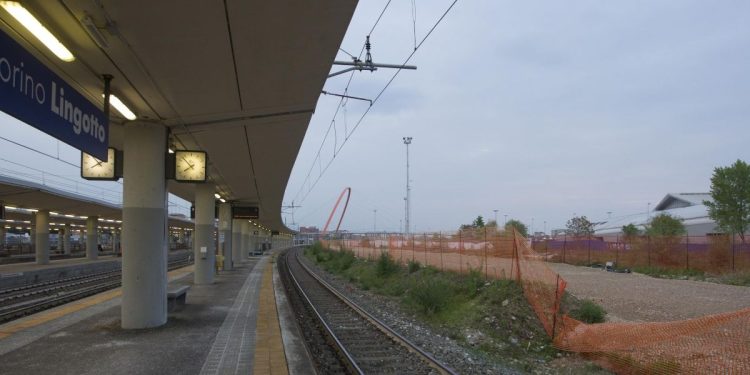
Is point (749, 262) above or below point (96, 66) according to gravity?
below

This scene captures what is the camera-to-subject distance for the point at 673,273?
2553cm

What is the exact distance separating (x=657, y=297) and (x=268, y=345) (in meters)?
13.1

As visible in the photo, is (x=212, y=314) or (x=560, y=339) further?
(x=212, y=314)

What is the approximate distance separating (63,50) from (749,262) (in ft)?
90.6

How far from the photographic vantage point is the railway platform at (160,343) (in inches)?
303

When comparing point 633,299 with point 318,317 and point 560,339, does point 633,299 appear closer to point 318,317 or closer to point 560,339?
point 560,339

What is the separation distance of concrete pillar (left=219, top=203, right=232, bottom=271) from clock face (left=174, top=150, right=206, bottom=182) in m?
19.1

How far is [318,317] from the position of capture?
13.6 metres

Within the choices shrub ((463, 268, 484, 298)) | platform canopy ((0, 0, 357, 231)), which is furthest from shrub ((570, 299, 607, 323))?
platform canopy ((0, 0, 357, 231))

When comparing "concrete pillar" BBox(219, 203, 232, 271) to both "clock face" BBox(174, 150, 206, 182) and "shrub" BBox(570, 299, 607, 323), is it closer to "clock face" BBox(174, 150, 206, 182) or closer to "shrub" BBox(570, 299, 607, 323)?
"clock face" BBox(174, 150, 206, 182)

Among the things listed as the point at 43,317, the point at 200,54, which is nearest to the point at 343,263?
the point at 43,317

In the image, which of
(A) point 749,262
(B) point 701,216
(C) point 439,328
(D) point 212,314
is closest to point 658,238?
(A) point 749,262

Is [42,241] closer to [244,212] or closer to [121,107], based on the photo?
[244,212]

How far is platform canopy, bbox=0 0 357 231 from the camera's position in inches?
228
